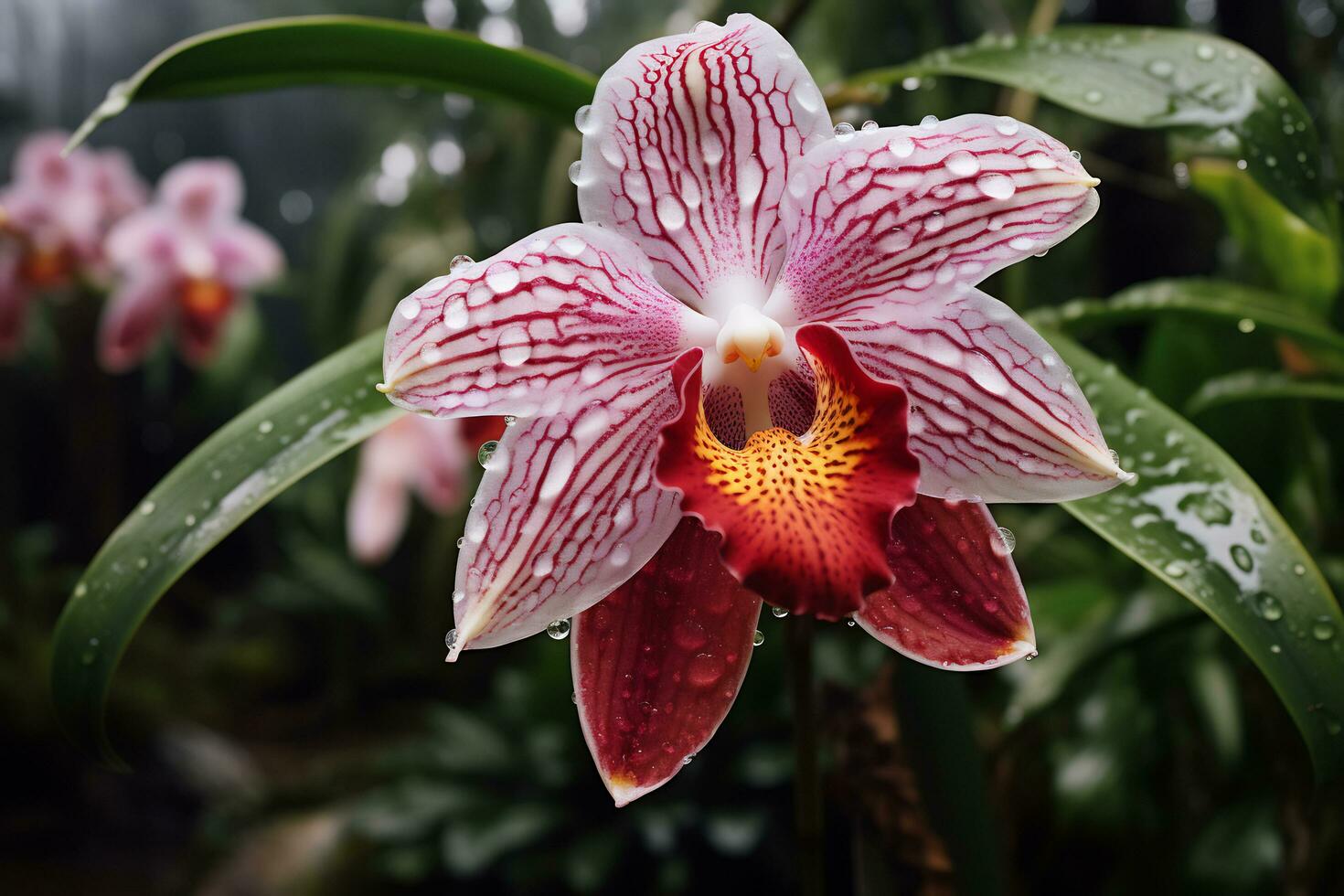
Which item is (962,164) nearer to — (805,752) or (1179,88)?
(1179,88)

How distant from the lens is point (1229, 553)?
0.40m

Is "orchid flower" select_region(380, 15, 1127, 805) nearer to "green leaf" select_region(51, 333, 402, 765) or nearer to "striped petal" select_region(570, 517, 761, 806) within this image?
"striped petal" select_region(570, 517, 761, 806)

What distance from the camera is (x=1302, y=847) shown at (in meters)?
0.66

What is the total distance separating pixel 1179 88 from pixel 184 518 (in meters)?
0.54

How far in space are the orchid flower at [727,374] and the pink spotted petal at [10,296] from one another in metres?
1.77

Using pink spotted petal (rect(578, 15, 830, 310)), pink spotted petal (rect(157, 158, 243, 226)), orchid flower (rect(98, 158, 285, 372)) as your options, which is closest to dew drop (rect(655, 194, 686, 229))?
pink spotted petal (rect(578, 15, 830, 310))

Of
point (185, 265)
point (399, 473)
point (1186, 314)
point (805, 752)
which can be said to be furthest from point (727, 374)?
point (185, 265)

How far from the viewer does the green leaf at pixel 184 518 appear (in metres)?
0.42

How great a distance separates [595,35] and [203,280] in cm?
157

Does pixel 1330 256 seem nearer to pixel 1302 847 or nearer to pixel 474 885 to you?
pixel 1302 847

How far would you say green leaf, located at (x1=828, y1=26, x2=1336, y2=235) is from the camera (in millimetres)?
436

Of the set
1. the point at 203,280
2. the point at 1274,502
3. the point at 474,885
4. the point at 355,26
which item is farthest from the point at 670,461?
the point at 203,280

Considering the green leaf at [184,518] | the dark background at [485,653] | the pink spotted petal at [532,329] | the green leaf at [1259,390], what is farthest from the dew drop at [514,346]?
the green leaf at [1259,390]

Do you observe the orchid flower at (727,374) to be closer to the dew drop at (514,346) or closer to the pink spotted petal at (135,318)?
the dew drop at (514,346)
